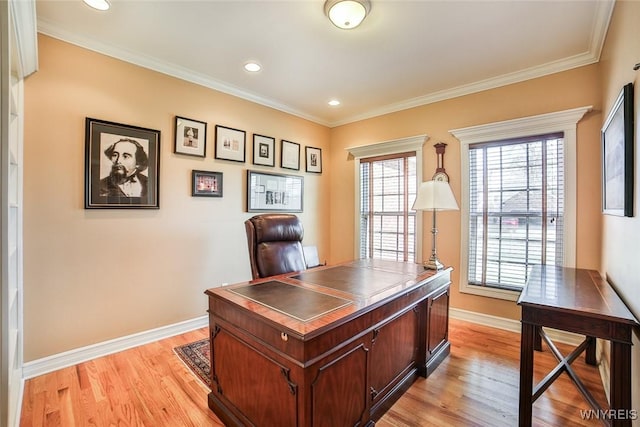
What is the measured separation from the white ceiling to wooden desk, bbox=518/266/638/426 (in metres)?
1.97

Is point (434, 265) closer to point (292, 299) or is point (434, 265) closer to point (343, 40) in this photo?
point (292, 299)

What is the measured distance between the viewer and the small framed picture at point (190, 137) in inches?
119

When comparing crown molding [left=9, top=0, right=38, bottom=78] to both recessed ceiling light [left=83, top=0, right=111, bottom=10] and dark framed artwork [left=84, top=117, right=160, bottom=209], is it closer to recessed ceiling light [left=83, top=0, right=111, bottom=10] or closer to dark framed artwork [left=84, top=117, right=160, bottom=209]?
recessed ceiling light [left=83, top=0, right=111, bottom=10]

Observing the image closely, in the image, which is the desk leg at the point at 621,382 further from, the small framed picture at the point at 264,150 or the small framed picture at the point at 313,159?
the small framed picture at the point at 313,159

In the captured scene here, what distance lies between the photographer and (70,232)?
94.3 inches

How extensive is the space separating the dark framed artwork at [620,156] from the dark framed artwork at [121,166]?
3486mm

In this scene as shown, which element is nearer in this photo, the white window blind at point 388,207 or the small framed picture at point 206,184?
the small framed picture at point 206,184

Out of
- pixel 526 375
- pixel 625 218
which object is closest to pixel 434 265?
pixel 526 375

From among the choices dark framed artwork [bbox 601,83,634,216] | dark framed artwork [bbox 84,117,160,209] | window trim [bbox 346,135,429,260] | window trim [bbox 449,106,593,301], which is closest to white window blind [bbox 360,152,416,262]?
window trim [bbox 346,135,429,260]

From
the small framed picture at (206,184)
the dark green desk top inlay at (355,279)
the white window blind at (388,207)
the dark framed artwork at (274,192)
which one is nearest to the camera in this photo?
the dark green desk top inlay at (355,279)

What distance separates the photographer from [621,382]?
134 centimetres

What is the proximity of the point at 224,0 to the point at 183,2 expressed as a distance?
301mm

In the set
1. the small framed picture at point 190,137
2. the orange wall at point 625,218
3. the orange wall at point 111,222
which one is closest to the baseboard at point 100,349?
the orange wall at point 111,222

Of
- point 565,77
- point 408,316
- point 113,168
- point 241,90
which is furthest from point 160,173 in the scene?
point 565,77
